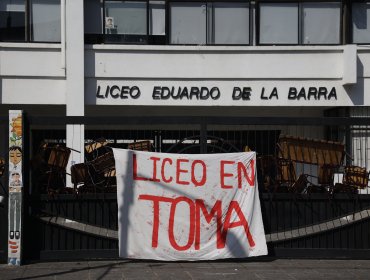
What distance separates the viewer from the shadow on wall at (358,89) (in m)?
19.1

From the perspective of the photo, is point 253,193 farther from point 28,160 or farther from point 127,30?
point 127,30

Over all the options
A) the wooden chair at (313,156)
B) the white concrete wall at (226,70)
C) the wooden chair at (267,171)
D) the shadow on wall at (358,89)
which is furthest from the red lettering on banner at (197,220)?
the shadow on wall at (358,89)

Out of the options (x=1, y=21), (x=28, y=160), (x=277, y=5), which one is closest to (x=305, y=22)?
(x=277, y=5)

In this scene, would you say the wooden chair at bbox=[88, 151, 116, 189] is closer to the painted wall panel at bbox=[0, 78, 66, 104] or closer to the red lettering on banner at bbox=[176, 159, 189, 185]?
the red lettering on banner at bbox=[176, 159, 189, 185]

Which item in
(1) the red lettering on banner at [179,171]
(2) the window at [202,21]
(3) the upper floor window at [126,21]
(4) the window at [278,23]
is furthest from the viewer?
(4) the window at [278,23]

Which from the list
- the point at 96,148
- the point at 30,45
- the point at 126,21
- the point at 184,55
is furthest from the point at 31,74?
the point at 96,148

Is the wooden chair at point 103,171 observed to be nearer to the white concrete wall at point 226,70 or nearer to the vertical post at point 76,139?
the vertical post at point 76,139

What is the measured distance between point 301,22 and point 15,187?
11.7 metres

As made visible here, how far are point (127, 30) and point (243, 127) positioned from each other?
8.72 m

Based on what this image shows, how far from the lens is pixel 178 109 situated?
773 inches

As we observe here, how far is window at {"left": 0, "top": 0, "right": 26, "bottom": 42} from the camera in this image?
18.9m

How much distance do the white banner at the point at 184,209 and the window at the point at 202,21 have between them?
367 inches

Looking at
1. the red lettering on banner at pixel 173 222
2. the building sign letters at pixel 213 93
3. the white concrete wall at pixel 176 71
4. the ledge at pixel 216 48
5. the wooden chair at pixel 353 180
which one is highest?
the ledge at pixel 216 48

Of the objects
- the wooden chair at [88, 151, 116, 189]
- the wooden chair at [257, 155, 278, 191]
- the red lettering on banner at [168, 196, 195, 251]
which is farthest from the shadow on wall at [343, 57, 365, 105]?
the wooden chair at [88, 151, 116, 189]
